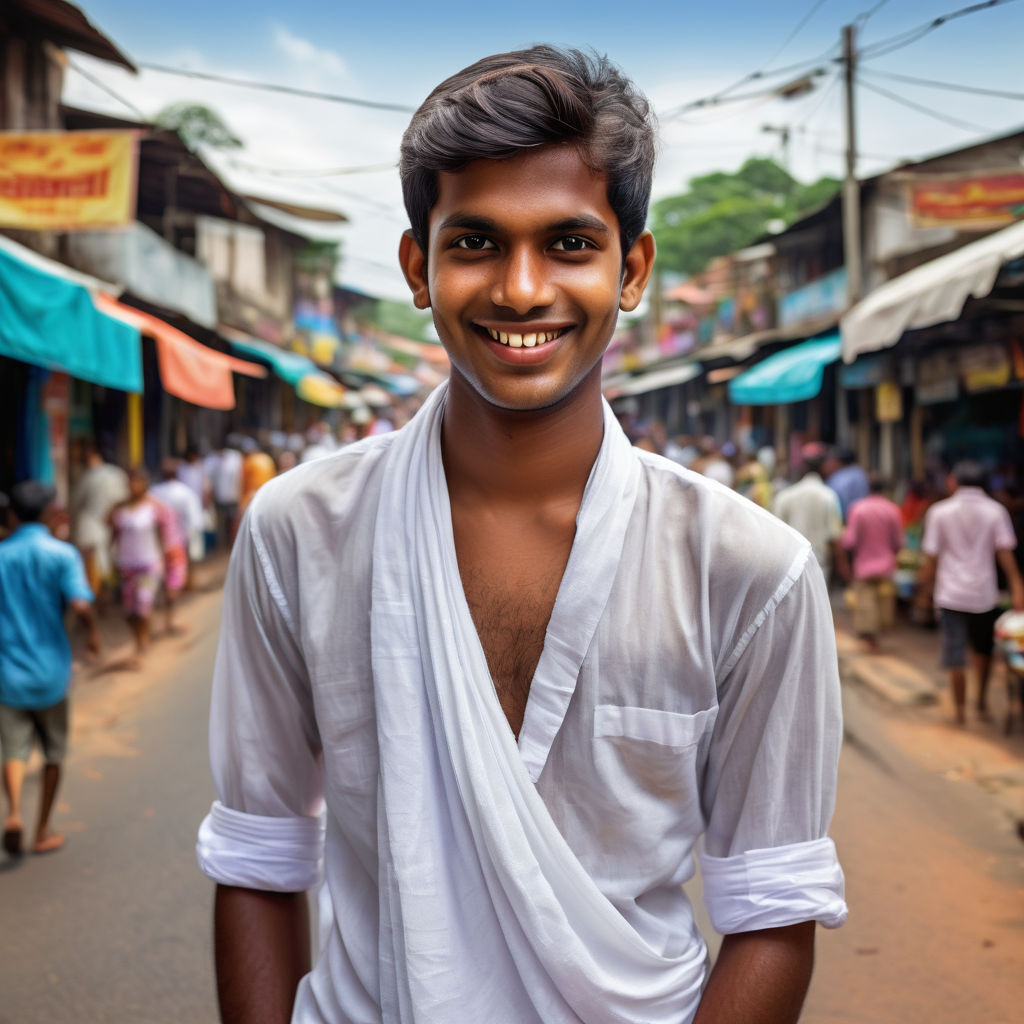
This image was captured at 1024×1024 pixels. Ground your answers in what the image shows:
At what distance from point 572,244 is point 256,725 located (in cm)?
74

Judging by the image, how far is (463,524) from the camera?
1507mm

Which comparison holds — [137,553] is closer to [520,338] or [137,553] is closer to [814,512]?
[814,512]

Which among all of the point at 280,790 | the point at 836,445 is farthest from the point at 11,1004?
the point at 836,445

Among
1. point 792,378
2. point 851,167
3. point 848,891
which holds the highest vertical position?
point 851,167

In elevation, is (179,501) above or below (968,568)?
above

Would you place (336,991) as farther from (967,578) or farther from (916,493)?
(916,493)

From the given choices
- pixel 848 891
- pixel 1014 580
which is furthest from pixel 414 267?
pixel 1014 580

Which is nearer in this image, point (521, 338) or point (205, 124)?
point (521, 338)

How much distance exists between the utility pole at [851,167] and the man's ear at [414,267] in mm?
12816

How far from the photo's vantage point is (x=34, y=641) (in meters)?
5.15

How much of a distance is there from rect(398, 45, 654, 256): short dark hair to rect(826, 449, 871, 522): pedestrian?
9.52m

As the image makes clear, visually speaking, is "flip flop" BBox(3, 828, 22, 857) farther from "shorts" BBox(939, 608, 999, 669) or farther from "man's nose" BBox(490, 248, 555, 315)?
"shorts" BBox(939, 608, 999, 669)

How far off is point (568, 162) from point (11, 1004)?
342 centimetres

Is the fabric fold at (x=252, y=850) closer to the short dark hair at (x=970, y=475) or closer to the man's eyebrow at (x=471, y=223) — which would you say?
the man's eyebrow at (x=471, y=223)
